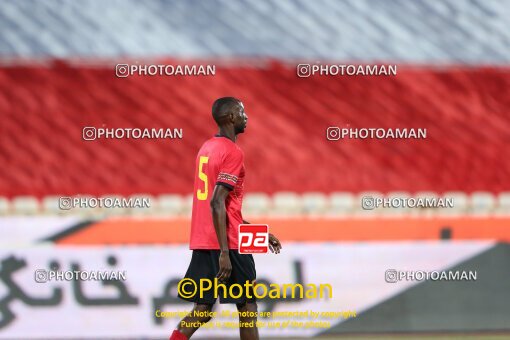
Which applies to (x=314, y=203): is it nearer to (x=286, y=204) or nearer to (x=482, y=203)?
(x=286, y=204)

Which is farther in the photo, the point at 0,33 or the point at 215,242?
the point at 0,33

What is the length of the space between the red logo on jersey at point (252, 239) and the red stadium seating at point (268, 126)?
5.13 ft

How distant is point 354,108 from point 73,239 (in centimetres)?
216

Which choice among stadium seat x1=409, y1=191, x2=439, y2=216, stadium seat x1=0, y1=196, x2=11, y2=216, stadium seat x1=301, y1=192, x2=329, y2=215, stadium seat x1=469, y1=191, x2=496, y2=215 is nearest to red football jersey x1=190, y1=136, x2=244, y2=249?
stadium seat x1=301, y1=192, x2=329, y2=215

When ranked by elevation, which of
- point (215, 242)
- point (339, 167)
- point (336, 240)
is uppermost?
point (339, 167)

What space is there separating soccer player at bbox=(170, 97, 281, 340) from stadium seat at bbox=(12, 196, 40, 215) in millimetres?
2111

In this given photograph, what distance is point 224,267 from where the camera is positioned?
518cm

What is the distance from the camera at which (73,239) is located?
7188 millimetres

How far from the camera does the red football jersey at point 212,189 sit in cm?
527

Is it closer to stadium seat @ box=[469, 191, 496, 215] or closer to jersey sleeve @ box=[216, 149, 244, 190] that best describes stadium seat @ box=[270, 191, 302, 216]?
stadium seat @ box=[469, 191, 496, 215]

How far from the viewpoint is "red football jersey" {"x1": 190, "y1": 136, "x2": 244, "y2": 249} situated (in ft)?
17.3

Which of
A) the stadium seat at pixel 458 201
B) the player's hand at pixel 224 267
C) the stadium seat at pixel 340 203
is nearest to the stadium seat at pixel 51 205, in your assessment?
the stadium seat at pixel 340 203

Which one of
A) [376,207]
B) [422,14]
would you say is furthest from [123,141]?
[422,14]

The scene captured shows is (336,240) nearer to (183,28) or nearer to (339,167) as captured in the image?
(339,167)
